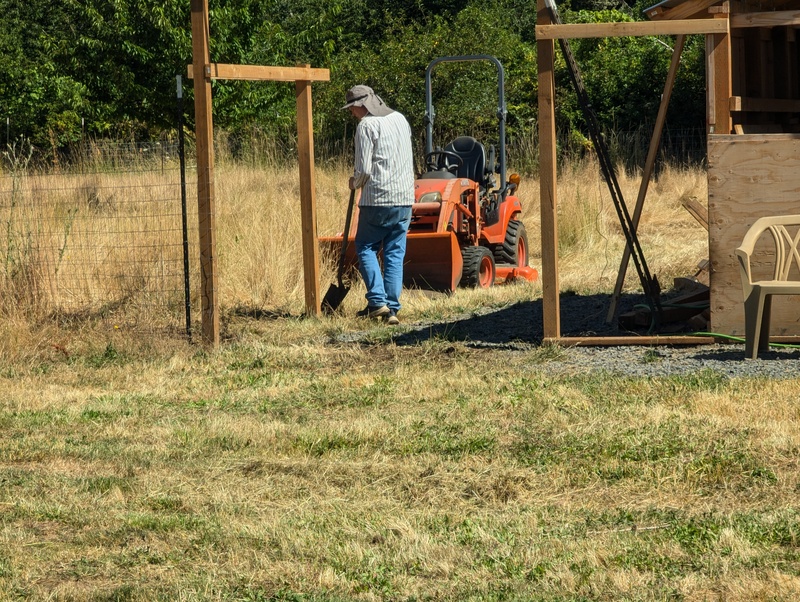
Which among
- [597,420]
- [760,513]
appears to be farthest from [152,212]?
[760,513]

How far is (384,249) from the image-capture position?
33.9 ft

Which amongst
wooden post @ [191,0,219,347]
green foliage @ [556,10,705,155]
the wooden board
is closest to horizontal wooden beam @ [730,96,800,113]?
the wooden board

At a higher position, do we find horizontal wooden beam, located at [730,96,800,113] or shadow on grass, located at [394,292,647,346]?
horizontal wooden beam, located at [730,96,800,113]

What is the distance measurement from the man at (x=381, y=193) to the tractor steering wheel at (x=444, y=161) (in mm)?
2488

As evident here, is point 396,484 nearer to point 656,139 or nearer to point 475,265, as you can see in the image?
point 656,139

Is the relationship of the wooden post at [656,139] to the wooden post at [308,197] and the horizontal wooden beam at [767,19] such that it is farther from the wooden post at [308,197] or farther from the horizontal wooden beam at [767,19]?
the wooden post at [308,197]

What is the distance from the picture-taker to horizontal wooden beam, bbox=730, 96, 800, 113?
8.63 metres

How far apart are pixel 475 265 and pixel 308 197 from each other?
2.12m

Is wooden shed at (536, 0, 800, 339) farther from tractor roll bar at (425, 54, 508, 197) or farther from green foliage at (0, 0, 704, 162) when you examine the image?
green foliage at (0, 0, 704, 162)

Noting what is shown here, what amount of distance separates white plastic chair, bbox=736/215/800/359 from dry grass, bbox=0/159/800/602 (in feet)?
2.07

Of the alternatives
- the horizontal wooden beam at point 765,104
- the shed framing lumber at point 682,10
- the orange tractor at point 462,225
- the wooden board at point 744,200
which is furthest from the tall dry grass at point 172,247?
the shed framing lumber at point 682,10

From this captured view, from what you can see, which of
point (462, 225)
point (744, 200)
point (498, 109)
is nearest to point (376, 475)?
point (744, 200)

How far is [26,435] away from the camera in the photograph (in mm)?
6520

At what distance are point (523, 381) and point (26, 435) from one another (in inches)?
114
